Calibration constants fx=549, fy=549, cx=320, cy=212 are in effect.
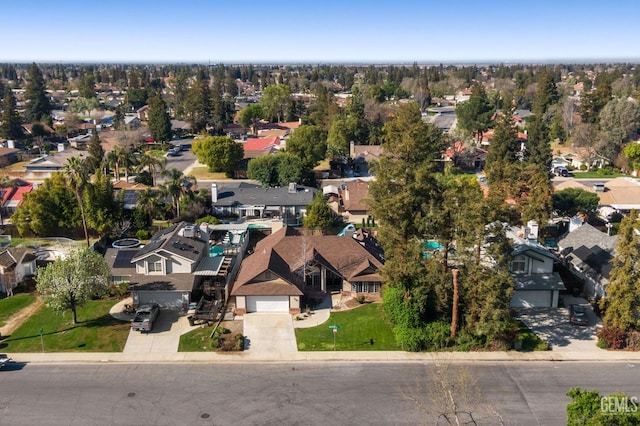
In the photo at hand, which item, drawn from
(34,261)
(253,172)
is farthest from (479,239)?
(253,172)

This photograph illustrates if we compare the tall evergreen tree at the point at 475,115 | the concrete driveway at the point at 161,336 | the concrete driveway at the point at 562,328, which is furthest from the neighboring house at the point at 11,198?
the tall evergreen tree at the point at 475,115

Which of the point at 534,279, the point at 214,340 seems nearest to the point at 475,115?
the point at 534,279

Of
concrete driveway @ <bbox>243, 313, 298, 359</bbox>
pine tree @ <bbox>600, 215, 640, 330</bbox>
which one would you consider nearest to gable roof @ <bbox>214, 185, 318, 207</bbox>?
concrete driveway @ <bbox>243, 313, 298, 359</bbox>

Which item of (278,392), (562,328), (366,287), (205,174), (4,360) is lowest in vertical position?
(278,392)

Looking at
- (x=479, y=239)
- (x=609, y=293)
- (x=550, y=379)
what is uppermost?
(x=479, y=239)

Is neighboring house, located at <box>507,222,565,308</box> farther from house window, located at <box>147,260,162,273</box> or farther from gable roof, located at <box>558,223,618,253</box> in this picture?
house window, located at <box>147,260,162,273</box>

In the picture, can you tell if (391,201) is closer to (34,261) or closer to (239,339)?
(239,339)

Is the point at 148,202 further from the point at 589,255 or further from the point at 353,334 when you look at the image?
the point at 589,255

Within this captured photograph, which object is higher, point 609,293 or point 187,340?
point 609,293
